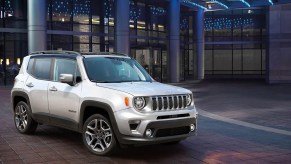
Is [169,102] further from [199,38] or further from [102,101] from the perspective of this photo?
[199,38]

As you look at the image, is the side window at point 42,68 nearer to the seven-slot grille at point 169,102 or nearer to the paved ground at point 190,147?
the paved ground at point 190,147

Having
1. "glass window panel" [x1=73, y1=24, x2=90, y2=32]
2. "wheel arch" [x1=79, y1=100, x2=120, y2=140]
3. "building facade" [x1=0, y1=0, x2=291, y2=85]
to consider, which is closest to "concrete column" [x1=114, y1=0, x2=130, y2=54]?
"building facade" [x1=0, y1=0, x2=291, y2=85]

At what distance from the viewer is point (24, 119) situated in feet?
29.1

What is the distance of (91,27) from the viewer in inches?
1169

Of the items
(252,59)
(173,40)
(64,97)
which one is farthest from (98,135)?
(252,59)

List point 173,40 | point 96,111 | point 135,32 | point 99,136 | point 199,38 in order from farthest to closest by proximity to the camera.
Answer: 1. point 199,38
2. point 135,32
3. point 173,40
4. point 96,111
5. point 99,136

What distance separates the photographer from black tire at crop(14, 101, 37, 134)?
8688mm

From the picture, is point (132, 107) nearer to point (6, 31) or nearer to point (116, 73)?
point (116, 73)

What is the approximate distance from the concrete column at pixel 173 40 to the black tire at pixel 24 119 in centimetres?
2289

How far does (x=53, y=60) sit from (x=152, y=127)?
288 cm

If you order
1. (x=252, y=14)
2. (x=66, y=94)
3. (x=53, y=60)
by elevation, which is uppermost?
(x=252, y=14)

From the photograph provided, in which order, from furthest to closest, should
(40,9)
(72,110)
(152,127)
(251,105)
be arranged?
(40,9), (251,105), (72,110), (152,127)

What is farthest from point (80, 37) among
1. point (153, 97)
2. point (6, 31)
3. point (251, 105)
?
point (153, 97)

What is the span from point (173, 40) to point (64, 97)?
2424 cm
